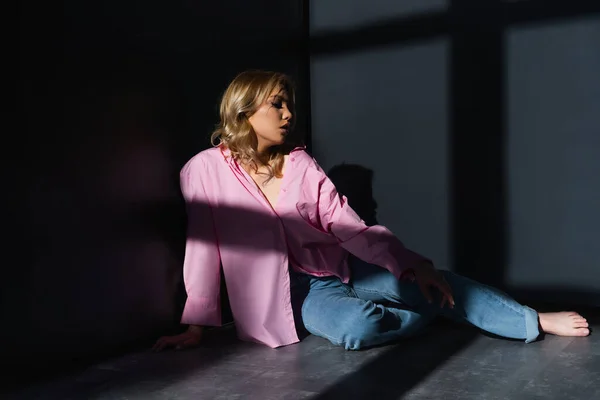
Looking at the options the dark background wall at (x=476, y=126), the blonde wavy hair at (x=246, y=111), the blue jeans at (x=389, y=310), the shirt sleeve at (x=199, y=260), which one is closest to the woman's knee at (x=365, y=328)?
the blue jeans at (x=389, y=310)

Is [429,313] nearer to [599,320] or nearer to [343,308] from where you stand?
[343,308]

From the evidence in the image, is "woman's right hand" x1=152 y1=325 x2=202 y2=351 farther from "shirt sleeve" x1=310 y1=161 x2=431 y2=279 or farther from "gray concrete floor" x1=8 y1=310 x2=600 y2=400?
"shirt sleeve" x1=310 y1=161 x2=431 y2=279

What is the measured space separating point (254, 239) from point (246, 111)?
14.2 inches

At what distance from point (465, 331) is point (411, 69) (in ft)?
3.18

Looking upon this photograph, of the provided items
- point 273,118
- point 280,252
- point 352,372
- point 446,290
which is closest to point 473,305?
point 446,290

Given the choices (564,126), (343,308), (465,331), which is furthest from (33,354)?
(564,126)

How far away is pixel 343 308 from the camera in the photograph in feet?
6.42

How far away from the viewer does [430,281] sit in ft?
6.05

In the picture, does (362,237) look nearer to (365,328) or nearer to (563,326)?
(365,328)

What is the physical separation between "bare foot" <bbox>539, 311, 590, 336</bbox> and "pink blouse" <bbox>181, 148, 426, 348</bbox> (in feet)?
1.77

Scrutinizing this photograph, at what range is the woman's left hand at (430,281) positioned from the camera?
1.82 metres

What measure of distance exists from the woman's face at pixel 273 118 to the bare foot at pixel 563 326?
868mm

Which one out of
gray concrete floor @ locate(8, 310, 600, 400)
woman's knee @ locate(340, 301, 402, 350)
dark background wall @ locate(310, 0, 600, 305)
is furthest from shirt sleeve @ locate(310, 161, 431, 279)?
dark background wall @ locate(310, 0, 600, 305)

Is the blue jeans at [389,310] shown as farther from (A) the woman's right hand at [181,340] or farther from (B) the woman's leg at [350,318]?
(A) the woman's right hand at [181,340]
